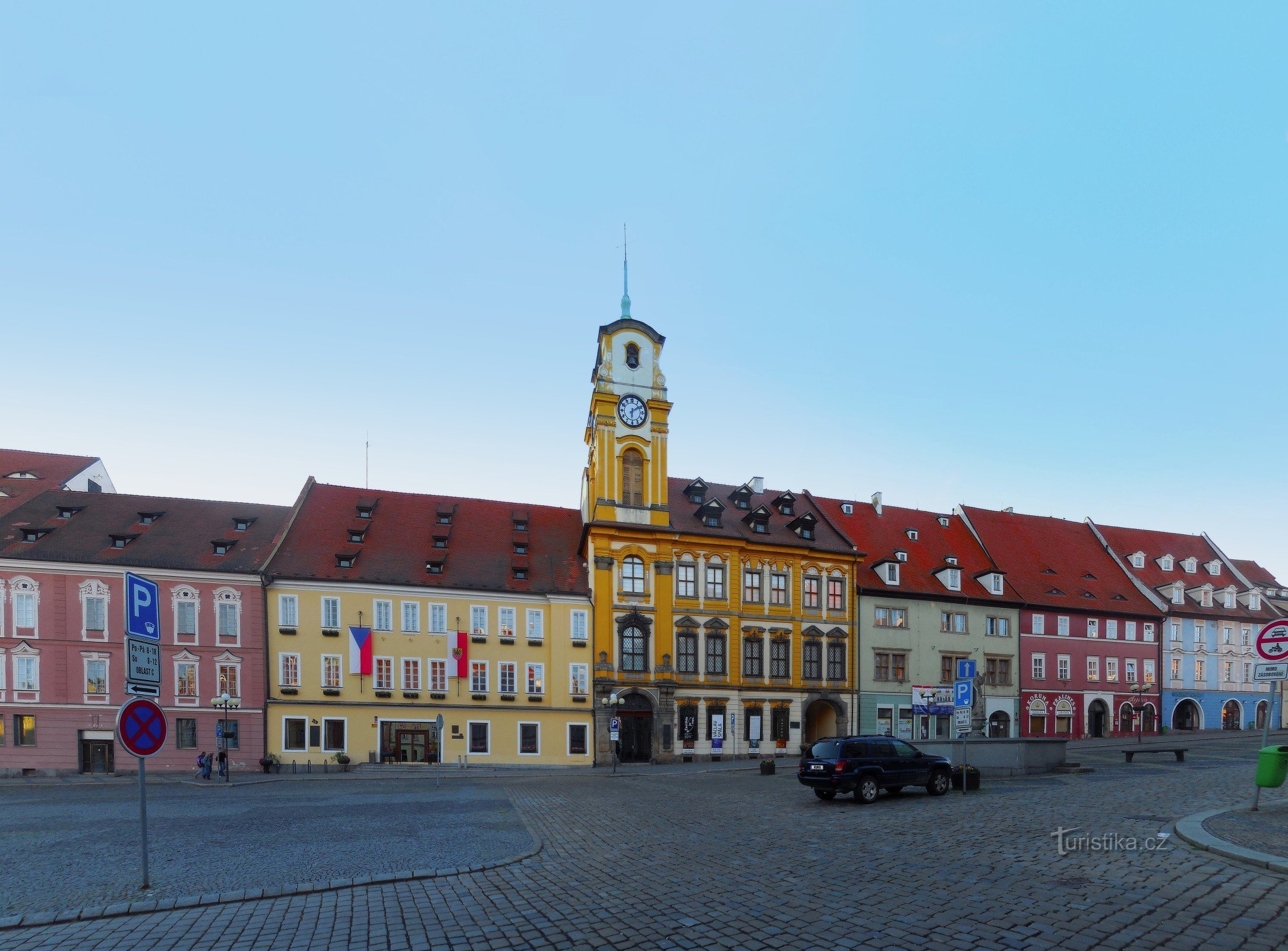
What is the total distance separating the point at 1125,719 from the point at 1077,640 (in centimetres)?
673

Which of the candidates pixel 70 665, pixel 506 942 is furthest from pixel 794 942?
pixel 70 665

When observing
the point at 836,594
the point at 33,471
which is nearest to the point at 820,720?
the point at 836,594

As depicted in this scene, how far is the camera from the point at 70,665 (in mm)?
37594

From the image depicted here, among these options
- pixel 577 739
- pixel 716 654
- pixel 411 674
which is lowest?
pixel 577 739

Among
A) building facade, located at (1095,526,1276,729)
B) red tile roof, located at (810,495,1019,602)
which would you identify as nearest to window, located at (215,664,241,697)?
red tile roof, located at (810,495,1019,602)

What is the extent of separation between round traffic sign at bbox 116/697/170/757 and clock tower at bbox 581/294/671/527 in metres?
32.1

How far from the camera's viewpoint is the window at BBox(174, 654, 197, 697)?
38.6 metres

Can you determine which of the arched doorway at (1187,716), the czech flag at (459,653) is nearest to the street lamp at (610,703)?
the czech flag at (459,653)

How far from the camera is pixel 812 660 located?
46.9m

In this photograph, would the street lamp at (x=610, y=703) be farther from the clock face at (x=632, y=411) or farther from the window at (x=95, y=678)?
the window at (x=95, y=678)

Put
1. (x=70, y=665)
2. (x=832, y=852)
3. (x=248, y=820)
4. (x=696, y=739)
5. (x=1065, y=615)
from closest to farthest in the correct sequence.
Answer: (x=832, y=852) → (x=248, y=820) → (x=70, y=665) → (x=696, y=739) → (x=1065, y=615)

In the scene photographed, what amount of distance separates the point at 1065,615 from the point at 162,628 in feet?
176

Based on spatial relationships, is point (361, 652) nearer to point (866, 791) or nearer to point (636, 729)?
point (636, 729)

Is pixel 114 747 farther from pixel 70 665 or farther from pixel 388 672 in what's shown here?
pixel 388 672
